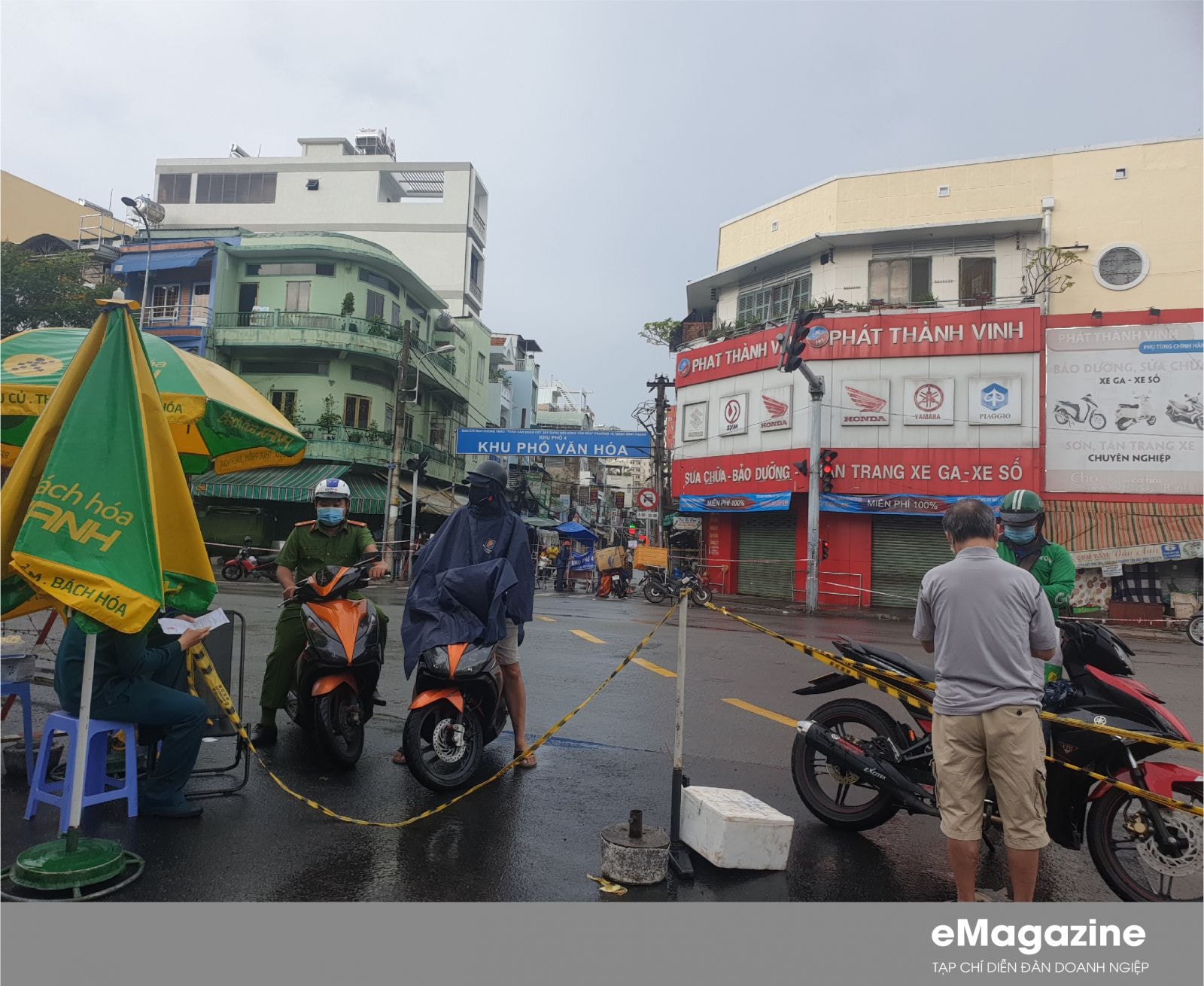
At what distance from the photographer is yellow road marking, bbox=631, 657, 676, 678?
9023 millimetres

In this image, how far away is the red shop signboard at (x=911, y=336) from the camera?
889 inches

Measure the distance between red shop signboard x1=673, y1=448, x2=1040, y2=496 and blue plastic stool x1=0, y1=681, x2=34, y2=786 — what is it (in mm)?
21221

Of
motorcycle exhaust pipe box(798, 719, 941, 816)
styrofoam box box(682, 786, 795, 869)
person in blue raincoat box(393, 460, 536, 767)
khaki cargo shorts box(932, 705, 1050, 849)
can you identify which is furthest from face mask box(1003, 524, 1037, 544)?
person in blue raincoat box(393, 460, 536, 767)

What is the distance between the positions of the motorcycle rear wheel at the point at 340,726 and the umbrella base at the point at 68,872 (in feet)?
4.60

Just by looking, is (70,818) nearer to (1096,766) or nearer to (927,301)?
(1096,766)

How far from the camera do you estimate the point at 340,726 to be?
15.8 ft

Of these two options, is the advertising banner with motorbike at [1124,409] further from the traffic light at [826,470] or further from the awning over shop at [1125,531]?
the traffic light at [826,470]

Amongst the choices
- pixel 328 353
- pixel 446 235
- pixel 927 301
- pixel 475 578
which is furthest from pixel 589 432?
pixel 446 235

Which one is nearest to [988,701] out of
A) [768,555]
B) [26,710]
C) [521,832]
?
[521,832]

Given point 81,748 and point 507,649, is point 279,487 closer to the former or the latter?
point 507,649

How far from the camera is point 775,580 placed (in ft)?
82.2

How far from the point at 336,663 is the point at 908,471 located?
21131 mm

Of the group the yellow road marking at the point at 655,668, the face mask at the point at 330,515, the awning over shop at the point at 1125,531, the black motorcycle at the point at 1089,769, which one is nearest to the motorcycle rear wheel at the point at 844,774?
the black motorcycle at the point at 1089,769
